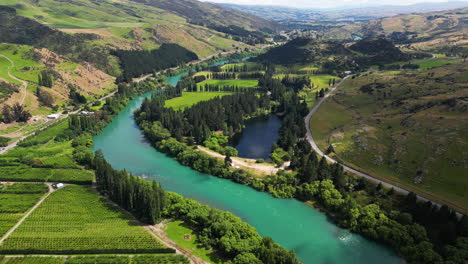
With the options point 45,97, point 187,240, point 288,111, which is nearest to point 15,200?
point 187,240

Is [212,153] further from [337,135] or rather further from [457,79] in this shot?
[457,79]

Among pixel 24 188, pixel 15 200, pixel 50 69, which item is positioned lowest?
pixel 15 200

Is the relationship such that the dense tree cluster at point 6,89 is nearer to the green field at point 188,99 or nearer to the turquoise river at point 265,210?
the turquoise river at point 265,210

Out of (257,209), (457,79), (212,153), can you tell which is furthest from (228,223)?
(457,79)

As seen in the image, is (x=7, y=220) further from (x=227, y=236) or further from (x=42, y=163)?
(x=227, y=236)

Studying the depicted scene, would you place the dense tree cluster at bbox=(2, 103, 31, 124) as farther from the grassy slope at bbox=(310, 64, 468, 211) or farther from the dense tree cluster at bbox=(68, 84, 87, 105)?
the grassy slope at bbox=(310, 64, 468, 211)

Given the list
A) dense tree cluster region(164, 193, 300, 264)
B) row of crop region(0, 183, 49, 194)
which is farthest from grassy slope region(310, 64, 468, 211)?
row of crop region(0, 183, 49, 194)

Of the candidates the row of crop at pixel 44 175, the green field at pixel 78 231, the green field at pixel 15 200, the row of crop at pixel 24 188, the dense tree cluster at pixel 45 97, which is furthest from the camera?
the dense tree cluster at pixel 45 97

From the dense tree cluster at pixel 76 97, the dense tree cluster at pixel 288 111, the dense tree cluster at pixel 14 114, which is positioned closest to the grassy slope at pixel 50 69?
the dense tree cluster at pixel 76 97
